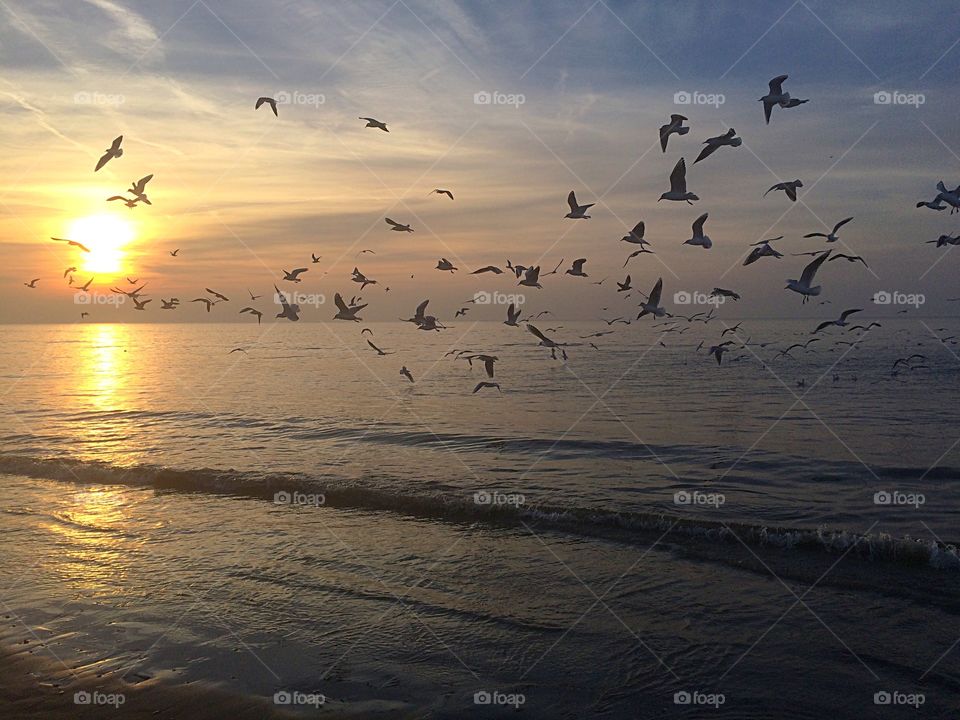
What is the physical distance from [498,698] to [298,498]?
12.0m

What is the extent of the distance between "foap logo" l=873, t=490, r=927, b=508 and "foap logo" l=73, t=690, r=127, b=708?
16.3 meters

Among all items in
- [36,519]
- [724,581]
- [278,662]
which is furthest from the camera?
[36,519]

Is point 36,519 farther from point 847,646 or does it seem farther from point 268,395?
point 268,395

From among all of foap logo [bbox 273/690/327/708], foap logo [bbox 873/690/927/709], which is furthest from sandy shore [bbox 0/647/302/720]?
foap logo [bbox 873/690/927/709]

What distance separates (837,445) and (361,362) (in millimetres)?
48324

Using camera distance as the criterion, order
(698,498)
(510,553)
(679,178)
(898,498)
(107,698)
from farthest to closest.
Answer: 1. (698,498)
2. (898,498)
3. (679,178)
4. (510,553)
5. (107,698)

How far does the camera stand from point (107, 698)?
8.89 m

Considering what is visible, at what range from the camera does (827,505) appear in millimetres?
17984

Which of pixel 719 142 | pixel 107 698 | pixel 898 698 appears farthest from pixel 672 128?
pixel 107 698

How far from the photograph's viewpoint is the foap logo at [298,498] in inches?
766

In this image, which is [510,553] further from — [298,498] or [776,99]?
[776,99]

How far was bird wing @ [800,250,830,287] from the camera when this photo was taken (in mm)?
16681

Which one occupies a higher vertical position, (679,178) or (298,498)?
(679,178)

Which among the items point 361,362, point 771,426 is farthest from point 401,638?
point 361,362
